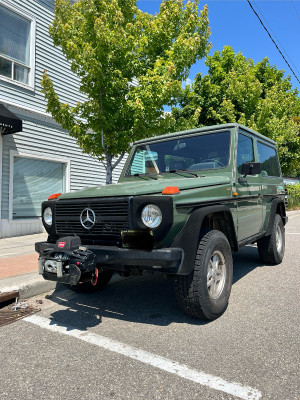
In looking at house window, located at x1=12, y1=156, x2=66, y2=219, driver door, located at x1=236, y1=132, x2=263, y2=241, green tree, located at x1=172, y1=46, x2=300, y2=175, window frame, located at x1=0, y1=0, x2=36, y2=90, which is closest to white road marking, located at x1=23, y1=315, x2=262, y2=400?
driver door, located at x1=236, y1=132, x2=263, y2=241

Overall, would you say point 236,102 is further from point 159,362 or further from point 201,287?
point 159,362

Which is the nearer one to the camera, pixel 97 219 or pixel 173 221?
pixel 173 221

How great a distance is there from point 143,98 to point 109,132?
1.13 metres

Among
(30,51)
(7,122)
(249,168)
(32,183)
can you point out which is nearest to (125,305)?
(249,168)

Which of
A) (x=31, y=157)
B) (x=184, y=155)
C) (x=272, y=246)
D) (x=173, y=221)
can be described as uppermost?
(x=31, y=157)

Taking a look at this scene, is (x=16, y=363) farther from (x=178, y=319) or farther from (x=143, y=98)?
(x=143, y=98)

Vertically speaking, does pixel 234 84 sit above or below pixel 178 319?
above

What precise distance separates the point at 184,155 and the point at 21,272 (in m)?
2.95

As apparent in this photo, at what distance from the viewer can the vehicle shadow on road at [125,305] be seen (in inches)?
130

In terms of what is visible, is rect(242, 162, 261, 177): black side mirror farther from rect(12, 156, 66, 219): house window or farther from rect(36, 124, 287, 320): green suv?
rect(12, 156, 66, 219): house window

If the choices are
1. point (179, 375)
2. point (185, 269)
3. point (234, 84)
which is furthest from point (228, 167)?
point (234, 84)

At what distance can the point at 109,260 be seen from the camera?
2.97 meters

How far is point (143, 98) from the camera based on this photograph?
23.2 feet

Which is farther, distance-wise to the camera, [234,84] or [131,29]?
[234,84]
